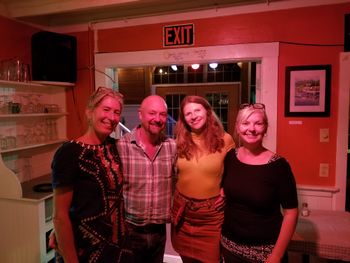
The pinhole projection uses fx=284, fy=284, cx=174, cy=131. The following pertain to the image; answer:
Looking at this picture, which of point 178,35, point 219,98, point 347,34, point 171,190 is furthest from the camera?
point 219,98

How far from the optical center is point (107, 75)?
9.83 ft

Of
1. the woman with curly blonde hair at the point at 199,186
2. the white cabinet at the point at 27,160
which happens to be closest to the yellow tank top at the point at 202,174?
the woman with curly blonde hair at the point at 199,186

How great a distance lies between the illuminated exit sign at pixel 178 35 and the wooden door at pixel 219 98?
2532 millimetres

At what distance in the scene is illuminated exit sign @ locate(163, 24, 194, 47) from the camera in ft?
8.65

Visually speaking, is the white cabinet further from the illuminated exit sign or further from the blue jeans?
the illuminated exit sign

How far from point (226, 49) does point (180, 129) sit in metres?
1.11

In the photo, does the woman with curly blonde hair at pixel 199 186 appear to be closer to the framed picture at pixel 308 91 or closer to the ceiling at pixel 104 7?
the framed picture at pixel 308 91

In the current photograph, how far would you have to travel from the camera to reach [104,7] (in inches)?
106

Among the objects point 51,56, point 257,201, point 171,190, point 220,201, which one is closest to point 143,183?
point 171,190

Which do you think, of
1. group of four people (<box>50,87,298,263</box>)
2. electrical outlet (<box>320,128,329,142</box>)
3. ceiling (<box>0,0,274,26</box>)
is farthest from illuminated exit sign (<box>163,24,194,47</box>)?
electrical outlet (<box>320,128,329,142</box>)

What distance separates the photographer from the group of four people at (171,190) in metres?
1.27

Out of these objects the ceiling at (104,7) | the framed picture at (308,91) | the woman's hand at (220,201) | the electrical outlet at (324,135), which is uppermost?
the ceiling at (104,7)

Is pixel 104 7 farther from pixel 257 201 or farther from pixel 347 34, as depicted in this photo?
pixel 257 201

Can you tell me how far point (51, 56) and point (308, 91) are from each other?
2390 millimetres
